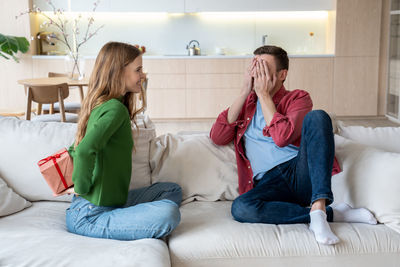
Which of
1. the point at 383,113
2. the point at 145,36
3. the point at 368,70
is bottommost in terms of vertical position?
the point at 383,113

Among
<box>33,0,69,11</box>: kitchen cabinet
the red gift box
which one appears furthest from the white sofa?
<box>33,0,69,11</box>: kitchen cabinet

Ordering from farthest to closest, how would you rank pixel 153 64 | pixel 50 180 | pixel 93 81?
1. pixel 153 64
2. pixel 93 81
3. pixel 50 180

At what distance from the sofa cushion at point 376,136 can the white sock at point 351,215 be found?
0.56m

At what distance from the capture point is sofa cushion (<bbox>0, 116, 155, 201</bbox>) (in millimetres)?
2543

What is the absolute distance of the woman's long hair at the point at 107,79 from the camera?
2260 mm

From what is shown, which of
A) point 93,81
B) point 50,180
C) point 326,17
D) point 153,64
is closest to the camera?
point 50,180

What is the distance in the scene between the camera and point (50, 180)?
84.1 inches

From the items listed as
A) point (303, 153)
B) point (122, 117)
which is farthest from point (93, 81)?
point (303, 153)

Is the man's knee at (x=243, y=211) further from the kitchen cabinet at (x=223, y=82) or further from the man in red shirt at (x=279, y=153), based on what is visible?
the kitchen cabinet at (x=223, y=82)

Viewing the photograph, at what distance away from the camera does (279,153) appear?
2537 millimetres

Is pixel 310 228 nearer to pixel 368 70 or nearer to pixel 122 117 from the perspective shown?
pixel 122 117

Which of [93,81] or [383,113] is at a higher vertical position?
[93,81]

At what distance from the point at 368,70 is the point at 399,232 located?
213 inches

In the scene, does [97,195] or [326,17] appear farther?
[326,17]
